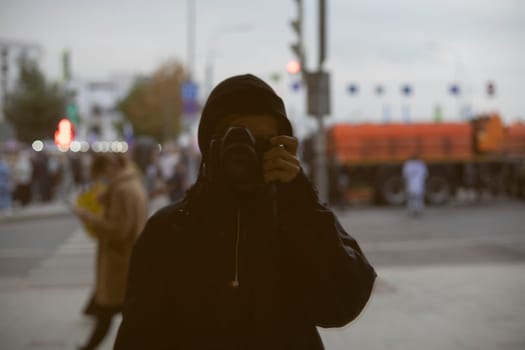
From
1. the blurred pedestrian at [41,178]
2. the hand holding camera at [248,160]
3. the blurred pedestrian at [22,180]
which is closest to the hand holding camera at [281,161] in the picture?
the hand holding camera at [248,160]

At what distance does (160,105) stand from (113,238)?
65248 mm

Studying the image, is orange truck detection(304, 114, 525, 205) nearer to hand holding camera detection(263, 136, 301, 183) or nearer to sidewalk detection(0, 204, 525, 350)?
sidewalk detection(0, 204, 525, 350)

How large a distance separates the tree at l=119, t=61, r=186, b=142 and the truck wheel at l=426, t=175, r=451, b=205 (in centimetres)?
4101

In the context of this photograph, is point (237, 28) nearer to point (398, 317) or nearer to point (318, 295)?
point (398, 317)

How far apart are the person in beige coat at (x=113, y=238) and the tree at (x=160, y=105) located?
193ft

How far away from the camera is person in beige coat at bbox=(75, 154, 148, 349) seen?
5.56 m

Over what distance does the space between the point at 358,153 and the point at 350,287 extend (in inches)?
954

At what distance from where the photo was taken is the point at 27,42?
491 ft

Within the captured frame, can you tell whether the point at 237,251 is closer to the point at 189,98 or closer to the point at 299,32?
the point at 299,32

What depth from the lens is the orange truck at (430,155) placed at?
84.0 ft

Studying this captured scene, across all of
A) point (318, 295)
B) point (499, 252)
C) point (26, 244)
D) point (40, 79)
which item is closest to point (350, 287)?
point (318, 295)

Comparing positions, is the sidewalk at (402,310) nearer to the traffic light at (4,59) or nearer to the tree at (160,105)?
the tree at (160,105)

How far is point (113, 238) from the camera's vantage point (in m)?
5.56

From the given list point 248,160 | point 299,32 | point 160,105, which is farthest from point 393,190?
point 160,105
